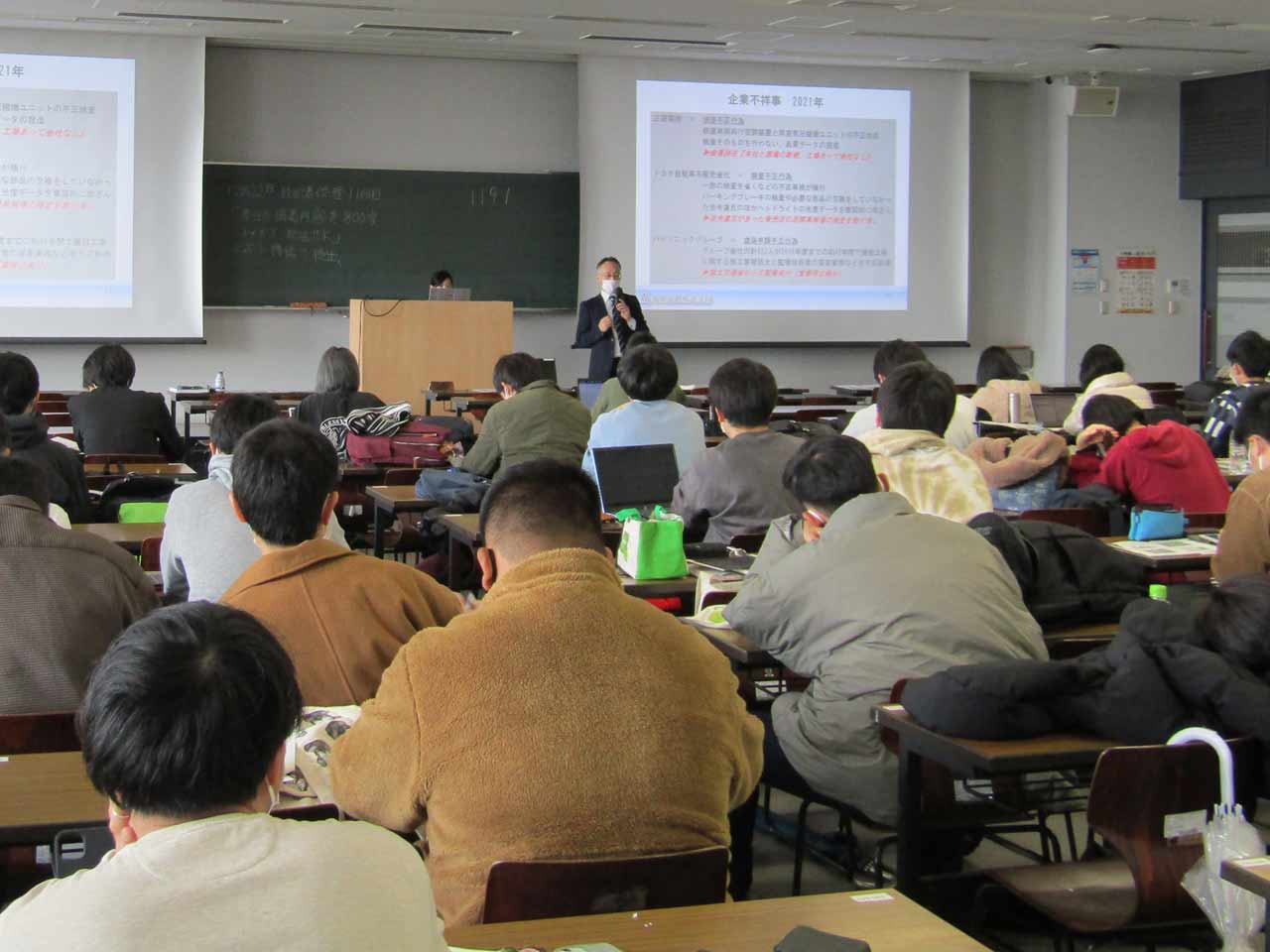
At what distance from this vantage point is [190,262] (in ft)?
34.4

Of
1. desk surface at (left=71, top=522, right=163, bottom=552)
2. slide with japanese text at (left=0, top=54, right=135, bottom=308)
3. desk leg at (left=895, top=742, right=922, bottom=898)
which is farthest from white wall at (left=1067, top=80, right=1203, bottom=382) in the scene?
desk leg at (left=895, top=742, right=922, bottom=898)

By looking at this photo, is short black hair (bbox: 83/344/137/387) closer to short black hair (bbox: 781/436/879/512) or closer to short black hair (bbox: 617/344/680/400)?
short black hair (bbox: 617/344/680/400)

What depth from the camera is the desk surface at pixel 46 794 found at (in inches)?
84.5

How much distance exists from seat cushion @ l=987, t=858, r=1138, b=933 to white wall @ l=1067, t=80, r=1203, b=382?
34.4ft

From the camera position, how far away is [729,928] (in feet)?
5.85

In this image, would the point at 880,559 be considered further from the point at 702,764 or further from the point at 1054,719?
the point at 702,764

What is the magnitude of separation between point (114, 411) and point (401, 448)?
4.24 ft

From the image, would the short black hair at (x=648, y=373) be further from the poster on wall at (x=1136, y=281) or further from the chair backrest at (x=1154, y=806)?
the poster on wall at (x=1136, y=281)

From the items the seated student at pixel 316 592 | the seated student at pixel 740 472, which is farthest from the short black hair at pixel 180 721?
the seated student at pixel 740 472

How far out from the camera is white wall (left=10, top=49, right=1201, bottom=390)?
10.8 meters

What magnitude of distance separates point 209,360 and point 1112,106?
294 inches

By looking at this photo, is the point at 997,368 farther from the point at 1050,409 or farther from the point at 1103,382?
the point at 1103,382

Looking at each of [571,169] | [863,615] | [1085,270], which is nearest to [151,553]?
[863,615]

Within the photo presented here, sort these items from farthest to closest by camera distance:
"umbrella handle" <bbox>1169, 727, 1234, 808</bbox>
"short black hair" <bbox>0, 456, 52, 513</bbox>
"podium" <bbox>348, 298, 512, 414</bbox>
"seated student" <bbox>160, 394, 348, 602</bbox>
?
"podium" <bbox>348, 298, 512, 414</bbox>
"seated student" <bbox>160, 394, 348, 602</bbox>
"short black hair" <bbox>0, 456, 52, 513</bbox>
"umbrella handle" <bbox>1169, 727, 1234, 808</bbox>
